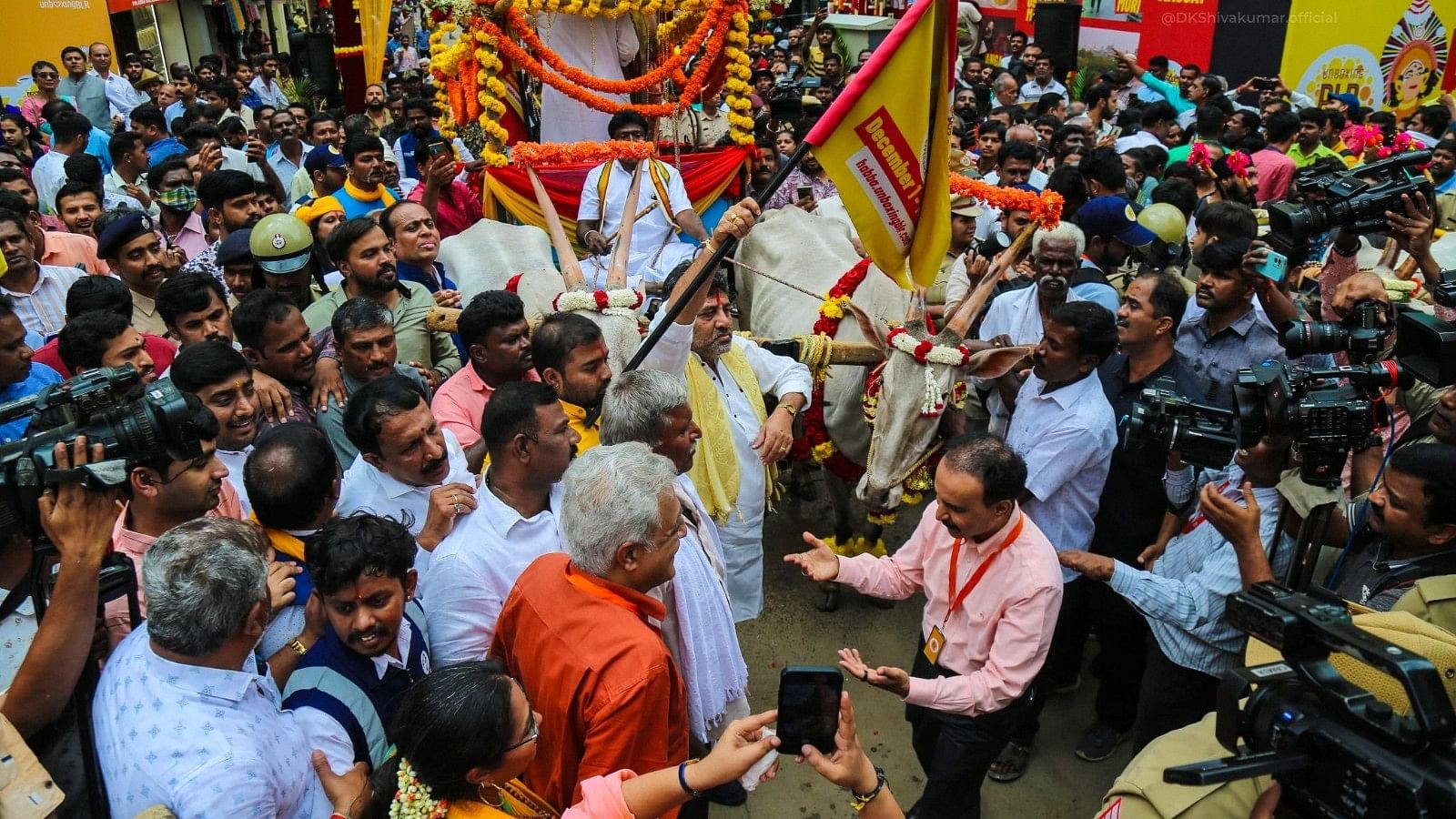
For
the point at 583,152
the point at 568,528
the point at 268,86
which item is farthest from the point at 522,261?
the point at 268,86

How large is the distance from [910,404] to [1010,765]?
5.54 ft

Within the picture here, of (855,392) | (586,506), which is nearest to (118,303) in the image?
(586,506)

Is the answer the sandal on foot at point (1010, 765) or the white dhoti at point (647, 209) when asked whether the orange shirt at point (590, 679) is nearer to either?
the sandal on foot at point (1010, 765)

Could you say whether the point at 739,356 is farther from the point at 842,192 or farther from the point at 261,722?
the point at 261,722

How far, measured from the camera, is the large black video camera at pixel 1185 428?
3039 mm

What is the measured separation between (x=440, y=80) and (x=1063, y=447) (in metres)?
5.67

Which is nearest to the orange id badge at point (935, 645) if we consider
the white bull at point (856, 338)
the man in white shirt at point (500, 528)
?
the white bull at point (856, 338)

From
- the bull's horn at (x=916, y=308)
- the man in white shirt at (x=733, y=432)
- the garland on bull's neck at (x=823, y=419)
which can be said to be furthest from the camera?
the garland on bull's neck at (x=823, y=419)

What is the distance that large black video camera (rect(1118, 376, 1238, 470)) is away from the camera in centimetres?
304

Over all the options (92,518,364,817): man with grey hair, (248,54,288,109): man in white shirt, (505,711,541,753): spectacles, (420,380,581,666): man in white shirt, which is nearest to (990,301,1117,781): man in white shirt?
(420,380,581,666): man in white shirt

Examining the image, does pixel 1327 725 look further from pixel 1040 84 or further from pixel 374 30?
pixel 1040 84

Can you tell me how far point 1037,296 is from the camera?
5.15 m

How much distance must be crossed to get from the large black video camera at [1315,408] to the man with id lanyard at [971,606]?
2.40 ft

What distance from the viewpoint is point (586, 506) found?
2494 mm
